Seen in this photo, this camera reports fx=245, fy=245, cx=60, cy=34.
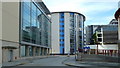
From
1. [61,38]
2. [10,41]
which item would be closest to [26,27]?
[10,41]

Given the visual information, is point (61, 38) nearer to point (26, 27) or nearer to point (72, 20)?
point (72, 20)

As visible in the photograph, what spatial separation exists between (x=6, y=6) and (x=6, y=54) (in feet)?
29.4

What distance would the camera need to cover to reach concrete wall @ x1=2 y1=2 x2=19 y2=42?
42.7m

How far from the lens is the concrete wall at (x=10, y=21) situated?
4273 cm

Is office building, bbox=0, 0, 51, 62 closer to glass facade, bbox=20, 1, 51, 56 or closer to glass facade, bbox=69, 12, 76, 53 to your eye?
glass facade, bbox=20, 1, 51, 56

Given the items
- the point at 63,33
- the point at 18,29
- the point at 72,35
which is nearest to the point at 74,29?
the point at 72,35

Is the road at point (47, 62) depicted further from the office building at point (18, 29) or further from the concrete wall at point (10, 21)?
the concrete wall at point (10, 21)

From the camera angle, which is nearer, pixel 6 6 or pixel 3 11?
pixel 3 11

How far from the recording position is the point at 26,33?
61531mm

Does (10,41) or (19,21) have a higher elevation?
(19,21)

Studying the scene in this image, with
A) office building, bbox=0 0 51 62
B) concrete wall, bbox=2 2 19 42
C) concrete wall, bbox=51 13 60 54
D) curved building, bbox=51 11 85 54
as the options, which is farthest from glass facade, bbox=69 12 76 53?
concrete wall, bbox=2 2 19 42

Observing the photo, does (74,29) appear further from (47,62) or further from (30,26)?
(47,62)

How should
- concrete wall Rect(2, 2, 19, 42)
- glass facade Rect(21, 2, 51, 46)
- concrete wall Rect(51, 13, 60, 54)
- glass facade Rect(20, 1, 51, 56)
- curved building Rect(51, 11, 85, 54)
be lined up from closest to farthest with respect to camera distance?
concrete wall Rect(2, 2, 19, 42) → glass facade Rect(20, 1, 51, 56) → glass facade Rect(21, 2, 51, 46) → curved building Rect(51, 11, 85, 54) → concrete wall Rect(51, 13, 60, 54)

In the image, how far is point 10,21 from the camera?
4688 cm
